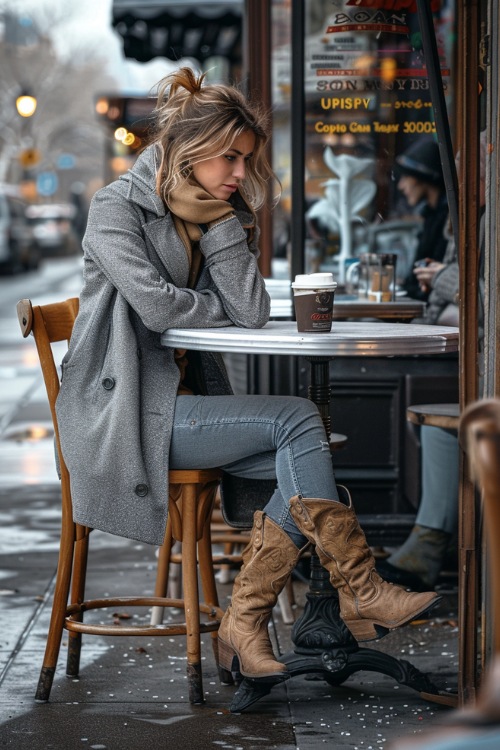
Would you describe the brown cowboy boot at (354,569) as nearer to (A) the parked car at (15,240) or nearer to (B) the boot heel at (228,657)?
(B) the boot heel at (228,657)

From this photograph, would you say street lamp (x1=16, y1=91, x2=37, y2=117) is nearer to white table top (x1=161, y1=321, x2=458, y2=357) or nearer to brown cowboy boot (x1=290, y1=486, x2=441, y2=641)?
white table top (x1=161, y1=321, x2=458, y2=357)

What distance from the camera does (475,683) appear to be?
129 inches

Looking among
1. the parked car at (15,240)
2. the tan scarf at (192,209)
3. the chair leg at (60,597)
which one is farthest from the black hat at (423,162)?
the parked car at (15,240)

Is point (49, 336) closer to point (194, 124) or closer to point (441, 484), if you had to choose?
point (194, 124)

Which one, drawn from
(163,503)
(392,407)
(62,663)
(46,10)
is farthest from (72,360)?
(46,10)

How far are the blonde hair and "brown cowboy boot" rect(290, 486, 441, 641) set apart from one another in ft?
3.40

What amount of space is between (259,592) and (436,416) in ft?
3.79

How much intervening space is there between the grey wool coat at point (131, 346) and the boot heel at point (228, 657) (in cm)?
35

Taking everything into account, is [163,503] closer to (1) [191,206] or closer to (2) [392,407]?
(1) [191,206]

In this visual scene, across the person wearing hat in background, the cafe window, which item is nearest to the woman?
the cafe window

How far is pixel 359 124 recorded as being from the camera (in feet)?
17.4

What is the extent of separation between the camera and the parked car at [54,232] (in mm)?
43906

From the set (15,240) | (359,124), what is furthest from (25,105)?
(359,124)

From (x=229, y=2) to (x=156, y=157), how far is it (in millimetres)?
7124
